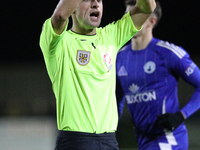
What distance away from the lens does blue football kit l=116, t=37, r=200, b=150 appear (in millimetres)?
4047

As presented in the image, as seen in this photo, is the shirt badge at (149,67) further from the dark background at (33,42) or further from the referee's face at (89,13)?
the dark background at (33,42)

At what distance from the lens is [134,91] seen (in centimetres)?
423

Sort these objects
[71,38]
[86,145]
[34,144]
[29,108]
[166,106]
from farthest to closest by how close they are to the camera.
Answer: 1. [29,108]
2. [34,144]
3. [166,106]
4. [71,38]
5. [86,145]

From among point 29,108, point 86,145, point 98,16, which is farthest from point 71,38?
point 29,108

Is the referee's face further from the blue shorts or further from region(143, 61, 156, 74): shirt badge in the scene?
the blue shorts

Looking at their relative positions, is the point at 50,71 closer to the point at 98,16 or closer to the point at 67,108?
the point at 67,108

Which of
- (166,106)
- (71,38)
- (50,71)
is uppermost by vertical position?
(71,38)

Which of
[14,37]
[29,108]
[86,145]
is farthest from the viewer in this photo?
[14,37]

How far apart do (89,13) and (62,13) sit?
388mm

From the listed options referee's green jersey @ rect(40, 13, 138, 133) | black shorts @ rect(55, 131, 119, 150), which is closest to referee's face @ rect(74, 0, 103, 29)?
referee's green jersey @ rect(40, 13, 138, 133)

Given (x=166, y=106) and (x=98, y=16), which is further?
(x=166, y=106)

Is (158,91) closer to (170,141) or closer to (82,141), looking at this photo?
(170,141)

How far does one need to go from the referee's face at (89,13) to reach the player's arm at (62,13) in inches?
11.8

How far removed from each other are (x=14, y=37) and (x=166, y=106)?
8.18m
